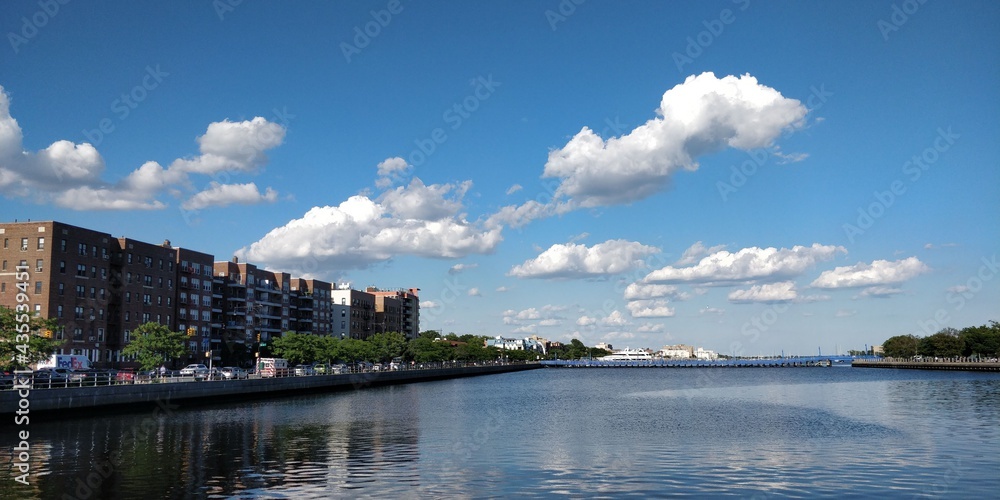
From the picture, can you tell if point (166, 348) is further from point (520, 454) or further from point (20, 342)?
point (520, 454)

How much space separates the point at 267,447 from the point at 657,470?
74.8ft

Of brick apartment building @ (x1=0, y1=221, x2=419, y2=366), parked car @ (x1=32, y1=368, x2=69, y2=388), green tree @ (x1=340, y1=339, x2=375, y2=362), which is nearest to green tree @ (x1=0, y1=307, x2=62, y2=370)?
parked car @ (x1=32, y1=368, x2=69, y2=388)

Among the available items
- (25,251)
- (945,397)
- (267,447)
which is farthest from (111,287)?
(945,397)

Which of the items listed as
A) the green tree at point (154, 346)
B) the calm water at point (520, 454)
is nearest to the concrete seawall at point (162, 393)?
the calm water at point (520, 454)

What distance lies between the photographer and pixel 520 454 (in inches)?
1671

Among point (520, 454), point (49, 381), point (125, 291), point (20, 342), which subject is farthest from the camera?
point (125, 291)

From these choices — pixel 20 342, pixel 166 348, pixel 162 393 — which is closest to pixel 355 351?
pixel 166 348

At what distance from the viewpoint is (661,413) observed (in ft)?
236

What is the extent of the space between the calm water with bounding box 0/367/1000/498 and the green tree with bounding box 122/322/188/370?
117 ft

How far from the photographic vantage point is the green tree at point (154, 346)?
10262cm

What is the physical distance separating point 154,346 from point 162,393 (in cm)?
2862

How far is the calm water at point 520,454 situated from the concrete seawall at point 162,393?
3185mm

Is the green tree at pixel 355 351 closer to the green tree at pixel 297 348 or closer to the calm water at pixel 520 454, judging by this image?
the green tree at pixel 297 348

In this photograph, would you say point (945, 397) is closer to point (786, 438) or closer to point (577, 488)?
point (786, 438)
